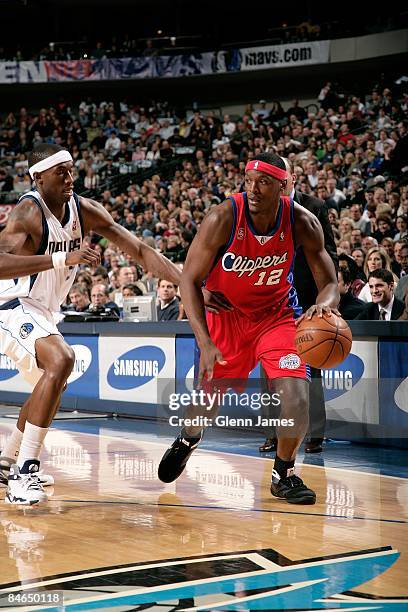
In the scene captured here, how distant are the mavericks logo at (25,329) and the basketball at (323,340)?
62.3 inches

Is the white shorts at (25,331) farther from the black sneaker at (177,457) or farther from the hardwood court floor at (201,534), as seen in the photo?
the black sneaker at (177,457)

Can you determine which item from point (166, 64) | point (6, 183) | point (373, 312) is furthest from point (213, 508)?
point (166, 64)

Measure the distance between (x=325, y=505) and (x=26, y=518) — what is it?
1.70m

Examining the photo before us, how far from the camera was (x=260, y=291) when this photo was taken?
17.8ft

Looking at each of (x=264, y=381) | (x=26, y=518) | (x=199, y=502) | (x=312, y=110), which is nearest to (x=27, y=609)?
(x=26, y=518)

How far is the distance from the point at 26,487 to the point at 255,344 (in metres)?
1.59

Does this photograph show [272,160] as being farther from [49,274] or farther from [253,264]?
[49,274]

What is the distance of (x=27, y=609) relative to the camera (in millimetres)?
3158

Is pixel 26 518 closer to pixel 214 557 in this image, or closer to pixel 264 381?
pixel 214 557

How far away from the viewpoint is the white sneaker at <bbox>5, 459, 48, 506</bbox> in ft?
17.0

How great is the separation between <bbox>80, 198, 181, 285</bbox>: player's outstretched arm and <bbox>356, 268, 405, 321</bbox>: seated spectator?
3.01 m

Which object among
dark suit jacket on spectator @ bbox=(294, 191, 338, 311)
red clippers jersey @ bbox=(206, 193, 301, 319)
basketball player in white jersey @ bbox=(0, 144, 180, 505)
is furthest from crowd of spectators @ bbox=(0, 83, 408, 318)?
basketball player in white jersey @ bbox=(0, 144, 180, 505)

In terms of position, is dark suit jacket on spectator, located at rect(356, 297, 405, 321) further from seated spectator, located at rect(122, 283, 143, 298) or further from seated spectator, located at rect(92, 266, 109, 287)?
seated spectator, located at rect(92, 266, 109, 287)

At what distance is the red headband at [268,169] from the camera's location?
17.0 ft
